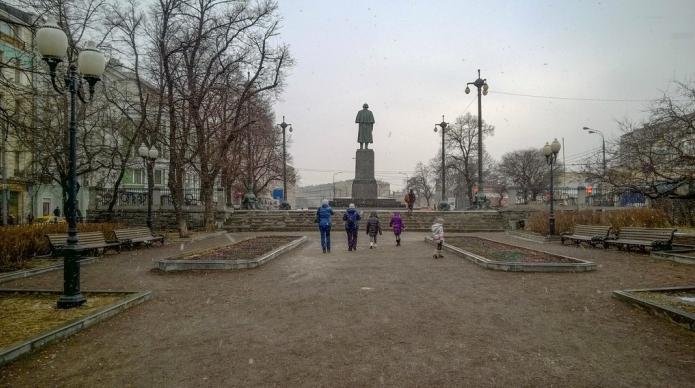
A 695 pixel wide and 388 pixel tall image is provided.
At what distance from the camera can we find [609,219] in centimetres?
1878

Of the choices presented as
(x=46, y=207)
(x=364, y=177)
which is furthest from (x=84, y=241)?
(x=46, y=207)

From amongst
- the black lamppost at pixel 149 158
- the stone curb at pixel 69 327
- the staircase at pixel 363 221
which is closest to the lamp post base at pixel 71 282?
the stone curb at pixel 69 327

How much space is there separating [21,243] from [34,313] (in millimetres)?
6285

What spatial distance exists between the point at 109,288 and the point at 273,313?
4.13 meters

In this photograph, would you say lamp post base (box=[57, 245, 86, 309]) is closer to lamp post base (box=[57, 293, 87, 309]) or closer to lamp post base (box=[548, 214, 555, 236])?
lamp post base (box=[57, 293, 87, 309])

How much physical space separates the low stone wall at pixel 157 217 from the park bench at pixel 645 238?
20.6 metres

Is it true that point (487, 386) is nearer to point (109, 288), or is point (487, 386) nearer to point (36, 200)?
point (109, 288)

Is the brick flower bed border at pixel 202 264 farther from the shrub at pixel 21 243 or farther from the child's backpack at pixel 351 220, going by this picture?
the child's backpack at pixel 351 220

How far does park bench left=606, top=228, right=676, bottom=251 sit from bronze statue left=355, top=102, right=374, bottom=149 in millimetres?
22023

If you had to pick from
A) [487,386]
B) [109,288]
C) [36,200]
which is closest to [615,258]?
[487,386]

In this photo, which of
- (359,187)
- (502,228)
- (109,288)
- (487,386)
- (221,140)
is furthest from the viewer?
(359,187)

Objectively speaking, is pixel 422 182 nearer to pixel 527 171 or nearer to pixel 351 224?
pixel 527 171

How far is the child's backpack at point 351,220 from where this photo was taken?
47.4ft

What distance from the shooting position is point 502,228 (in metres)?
25.6
